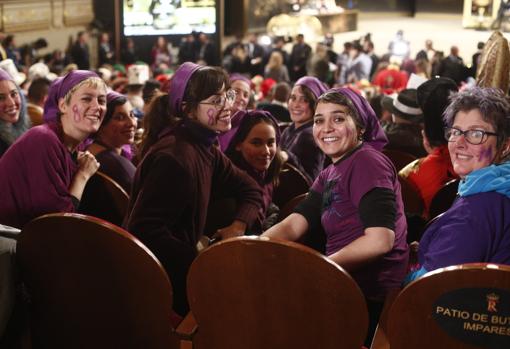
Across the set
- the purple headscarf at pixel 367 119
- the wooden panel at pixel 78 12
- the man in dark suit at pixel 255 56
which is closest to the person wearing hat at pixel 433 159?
the purple headscarf at pixel 367 119

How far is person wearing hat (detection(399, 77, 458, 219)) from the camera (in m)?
3.05

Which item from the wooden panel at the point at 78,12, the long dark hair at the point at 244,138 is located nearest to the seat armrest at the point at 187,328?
the long dark hair at the point at 244,138

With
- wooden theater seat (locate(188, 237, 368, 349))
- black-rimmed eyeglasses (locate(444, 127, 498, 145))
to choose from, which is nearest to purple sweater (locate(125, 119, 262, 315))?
wooden theater seat (locate(188, 237, 368, 349))

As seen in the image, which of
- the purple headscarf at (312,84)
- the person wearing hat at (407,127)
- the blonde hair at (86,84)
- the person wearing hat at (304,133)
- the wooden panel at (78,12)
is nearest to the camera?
the blonde hair at (86,84)

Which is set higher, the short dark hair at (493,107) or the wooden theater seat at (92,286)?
the short dark hair at (493,107)

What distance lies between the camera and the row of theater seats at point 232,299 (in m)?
1.57

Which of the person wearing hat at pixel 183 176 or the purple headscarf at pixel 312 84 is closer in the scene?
the person wearing hat at pixel 183 176

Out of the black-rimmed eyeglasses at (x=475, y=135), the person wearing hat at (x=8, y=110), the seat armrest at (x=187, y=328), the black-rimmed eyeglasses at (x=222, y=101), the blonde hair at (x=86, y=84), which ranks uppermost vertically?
the blonde hair at (x=86, y=84)

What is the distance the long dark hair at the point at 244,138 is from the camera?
3115 millimetres

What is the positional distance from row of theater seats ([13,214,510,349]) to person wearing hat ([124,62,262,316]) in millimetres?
258

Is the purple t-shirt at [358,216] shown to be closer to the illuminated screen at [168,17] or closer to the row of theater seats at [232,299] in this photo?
the row of theater seats at [232,299]

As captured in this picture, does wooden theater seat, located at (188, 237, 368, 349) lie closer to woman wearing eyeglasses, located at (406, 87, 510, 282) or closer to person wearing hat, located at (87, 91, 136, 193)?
woman wearing eyeglasses, located at (406, 87, 510, 282)

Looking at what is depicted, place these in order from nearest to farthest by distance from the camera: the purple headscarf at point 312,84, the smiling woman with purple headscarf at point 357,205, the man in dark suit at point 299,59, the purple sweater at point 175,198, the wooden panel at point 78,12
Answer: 1. the smiling woman with purple headscarf at point 357,205
2. the purple sweater at point 175,198
3. the purple headscarf at point 312,84
4. the man in dark suit at point 299,59
5. the wooden panel at point 78,12

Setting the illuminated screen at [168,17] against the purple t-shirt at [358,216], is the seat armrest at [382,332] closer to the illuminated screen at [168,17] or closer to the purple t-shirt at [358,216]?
the purple t-shirt at [358,216]
